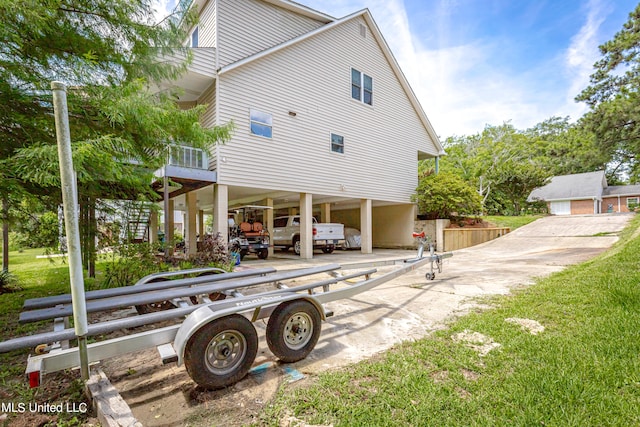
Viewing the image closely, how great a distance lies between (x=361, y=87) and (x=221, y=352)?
15.2 meters

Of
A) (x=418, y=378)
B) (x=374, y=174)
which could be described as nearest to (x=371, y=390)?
(x=418, y=378)

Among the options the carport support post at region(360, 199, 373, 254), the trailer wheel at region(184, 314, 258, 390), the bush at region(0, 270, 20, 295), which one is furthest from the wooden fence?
the bush at region(0, 270, 20, 295)

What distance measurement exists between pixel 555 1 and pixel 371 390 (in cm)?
1645

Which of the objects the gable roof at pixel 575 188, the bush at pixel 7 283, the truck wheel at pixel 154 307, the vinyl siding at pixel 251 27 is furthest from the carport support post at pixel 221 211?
the gable roof at pixel 575 188

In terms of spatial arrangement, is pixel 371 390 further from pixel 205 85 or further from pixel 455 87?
pixel 455 87

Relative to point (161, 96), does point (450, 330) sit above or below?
below

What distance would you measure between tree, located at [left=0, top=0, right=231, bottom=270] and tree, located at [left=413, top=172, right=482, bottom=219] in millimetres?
14611

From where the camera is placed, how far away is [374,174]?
15.9 metres

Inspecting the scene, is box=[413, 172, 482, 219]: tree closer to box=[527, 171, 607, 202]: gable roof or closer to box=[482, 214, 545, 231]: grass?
box=[482, 214, 545, 231]: grass

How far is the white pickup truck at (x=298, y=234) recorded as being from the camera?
14.7 meters

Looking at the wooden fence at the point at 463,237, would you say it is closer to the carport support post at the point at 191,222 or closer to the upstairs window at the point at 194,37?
the carport support post at the point at 191,222

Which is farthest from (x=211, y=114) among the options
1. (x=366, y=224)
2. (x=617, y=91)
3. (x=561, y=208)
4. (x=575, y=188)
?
(x=561, y=208)

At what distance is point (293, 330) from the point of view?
10.1ft

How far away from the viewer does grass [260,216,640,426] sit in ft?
6.82
